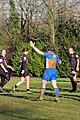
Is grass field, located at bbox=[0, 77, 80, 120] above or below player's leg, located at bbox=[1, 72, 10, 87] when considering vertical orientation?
below

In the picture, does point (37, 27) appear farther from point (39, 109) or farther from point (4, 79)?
point (39, 109)

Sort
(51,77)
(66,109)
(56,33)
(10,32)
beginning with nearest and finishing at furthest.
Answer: (66,109), (51,77), (56,33), (10,32)

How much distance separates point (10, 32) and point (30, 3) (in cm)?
364

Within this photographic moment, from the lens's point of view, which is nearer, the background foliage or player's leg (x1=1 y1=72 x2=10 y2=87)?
player's leg (x1=1 y1=72 x2=10 y2=87)

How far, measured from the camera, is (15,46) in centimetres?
3728

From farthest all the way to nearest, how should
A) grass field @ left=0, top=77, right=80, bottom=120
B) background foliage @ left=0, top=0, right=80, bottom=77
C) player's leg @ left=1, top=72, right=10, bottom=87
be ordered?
background foliage @ left=0, top=0, right=80, bottom=77, player's leg @ left=1, top=72, right=10, bottom=87, grass field @ left=0, top=77, right=80, bottom=120

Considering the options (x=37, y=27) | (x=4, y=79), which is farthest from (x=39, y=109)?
(x=37, y=27)

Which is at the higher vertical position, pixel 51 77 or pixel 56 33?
pixel 56 33

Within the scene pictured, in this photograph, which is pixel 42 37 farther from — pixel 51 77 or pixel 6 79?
pixel 51 77

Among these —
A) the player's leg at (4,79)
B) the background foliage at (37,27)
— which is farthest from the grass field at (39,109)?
the background foliage at (37,27)

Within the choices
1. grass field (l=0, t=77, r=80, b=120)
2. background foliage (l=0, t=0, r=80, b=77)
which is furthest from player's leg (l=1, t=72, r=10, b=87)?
background foliage (l=0, t=0, r=80, b=77)

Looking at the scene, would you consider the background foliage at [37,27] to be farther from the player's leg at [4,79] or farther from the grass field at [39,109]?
the grass field at [39,109]

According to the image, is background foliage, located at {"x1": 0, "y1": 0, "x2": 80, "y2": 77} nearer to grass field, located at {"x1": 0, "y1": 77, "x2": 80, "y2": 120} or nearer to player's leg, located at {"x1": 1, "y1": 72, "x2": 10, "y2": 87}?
player's leg, located at {"x1": 1, "y1": 72, "x2": 10, "y2": 87}

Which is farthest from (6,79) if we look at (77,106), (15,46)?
(15,46)
